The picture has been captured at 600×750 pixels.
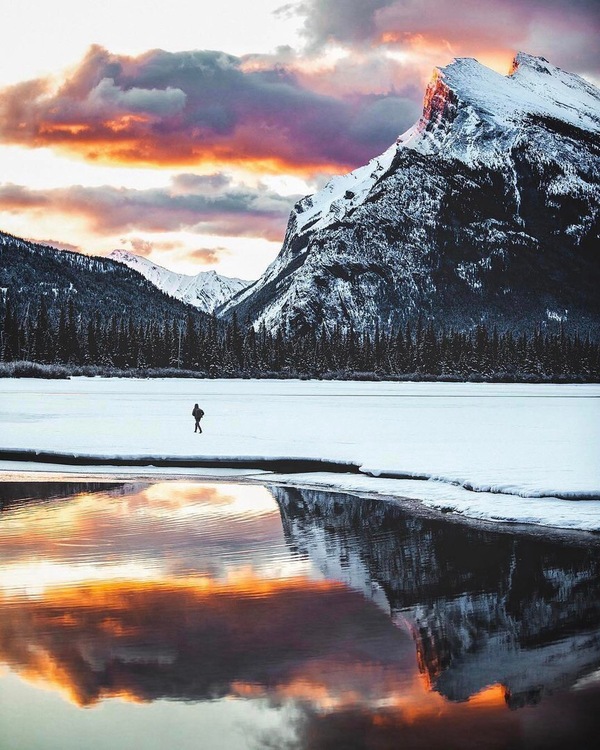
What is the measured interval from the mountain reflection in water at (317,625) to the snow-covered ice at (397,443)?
3620 millimetres

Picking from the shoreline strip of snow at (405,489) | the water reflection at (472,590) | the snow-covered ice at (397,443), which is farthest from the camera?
the snow-covered ice at (397,443)

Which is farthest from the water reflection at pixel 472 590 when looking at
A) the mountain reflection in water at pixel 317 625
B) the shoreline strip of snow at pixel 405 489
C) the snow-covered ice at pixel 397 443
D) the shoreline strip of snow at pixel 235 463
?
the shoreline strip of snow at pixel 235 463

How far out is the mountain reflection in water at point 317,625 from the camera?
344 inches

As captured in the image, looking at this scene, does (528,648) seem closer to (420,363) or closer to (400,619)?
(400,619)

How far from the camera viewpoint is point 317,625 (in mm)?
11508

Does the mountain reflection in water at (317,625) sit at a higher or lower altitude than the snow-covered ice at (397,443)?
lower

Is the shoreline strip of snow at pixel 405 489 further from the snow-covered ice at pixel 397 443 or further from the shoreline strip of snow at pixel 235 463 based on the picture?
the shoreline strip of snow at pixel 235 463

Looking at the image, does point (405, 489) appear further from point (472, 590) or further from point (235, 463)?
point (472, 590)

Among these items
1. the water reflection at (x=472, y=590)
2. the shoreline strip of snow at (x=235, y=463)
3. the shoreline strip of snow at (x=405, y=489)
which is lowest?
the water reflection at (x=472, y=590)

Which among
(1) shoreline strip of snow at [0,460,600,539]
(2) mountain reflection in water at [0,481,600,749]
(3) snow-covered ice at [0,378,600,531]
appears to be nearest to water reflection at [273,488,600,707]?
(2) mountain reflection in water at [0,481,600,749]

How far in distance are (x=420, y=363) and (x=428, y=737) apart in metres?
190

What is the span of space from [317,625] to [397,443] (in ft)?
79.1

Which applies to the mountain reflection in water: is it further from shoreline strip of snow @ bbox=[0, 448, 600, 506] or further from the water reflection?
shoreline strip of snow @ bbox=[0, 448, 600, 506]

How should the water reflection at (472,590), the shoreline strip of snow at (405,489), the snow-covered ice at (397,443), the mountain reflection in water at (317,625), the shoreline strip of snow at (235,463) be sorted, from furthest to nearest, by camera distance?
the shoreline strip of snow at (235,463) → the snow-covered ice at (397,443) → the shoreline strip of snow at (405,489) → the water reflection at (472,590) → the mountain reflection in water at (317,625)
